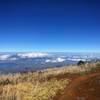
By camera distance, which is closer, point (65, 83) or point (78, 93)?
point (78, 93)

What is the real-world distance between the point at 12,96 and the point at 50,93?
4294 mm

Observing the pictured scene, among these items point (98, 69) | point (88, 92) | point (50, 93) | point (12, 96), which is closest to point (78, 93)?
point (88, 92)

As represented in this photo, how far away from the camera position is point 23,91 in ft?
69.1

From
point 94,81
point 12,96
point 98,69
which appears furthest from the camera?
point 98,69

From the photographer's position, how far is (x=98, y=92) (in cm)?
2095

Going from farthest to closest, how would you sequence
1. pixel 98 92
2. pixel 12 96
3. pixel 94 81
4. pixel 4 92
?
pixel 94 81, pixel 98 92, pixel 4 92, pixel 12 96

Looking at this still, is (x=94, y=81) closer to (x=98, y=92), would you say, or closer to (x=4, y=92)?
(x=98, y=92)

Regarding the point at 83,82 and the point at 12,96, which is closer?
the point at 12,96

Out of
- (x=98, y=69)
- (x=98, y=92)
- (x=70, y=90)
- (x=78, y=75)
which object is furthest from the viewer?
(x=98, y=69)

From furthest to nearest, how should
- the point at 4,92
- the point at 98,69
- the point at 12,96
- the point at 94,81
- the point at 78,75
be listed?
the point at 98,69, the point at 78,75, the point at 94,81, the point at 4,92, the point at 12,96

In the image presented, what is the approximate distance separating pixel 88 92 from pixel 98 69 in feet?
45.8


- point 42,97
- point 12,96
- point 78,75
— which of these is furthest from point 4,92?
point 78,75

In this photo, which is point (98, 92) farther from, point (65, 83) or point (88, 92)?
point (65, 83)

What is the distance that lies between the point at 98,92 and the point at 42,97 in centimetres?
439
